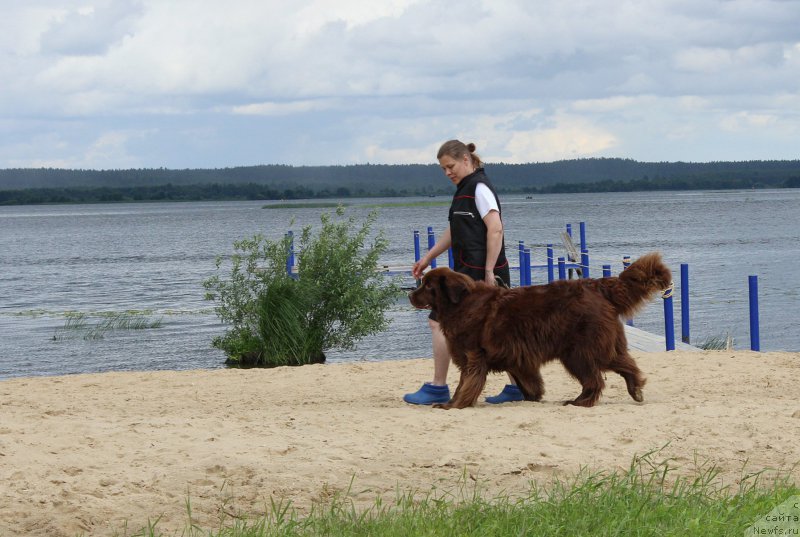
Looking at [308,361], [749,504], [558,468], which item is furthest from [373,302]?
[749,504]

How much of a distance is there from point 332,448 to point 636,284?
8.50ft

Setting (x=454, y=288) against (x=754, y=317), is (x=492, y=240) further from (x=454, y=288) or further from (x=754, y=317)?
→ (x=754, y=317)

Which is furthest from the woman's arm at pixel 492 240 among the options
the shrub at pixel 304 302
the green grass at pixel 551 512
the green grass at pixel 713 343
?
the green grass at pixel 713 343

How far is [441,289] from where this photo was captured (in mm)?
7266

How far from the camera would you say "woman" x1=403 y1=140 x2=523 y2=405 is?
24.4ft

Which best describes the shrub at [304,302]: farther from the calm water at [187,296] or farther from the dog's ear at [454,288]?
the dog's ear at [454,288]

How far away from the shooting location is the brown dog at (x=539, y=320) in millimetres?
7203

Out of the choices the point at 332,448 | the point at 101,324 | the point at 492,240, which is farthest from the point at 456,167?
the point at 101,324

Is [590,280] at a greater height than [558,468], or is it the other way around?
[590,280]

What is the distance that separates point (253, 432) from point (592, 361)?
247cm

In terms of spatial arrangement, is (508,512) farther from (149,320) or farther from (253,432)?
(149,320)

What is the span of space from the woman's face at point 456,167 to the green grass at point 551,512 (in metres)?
2.81

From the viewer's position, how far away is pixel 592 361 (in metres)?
7.27

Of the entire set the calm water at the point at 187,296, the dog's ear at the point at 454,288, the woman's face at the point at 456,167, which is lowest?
the calm water at the point at 187,296
